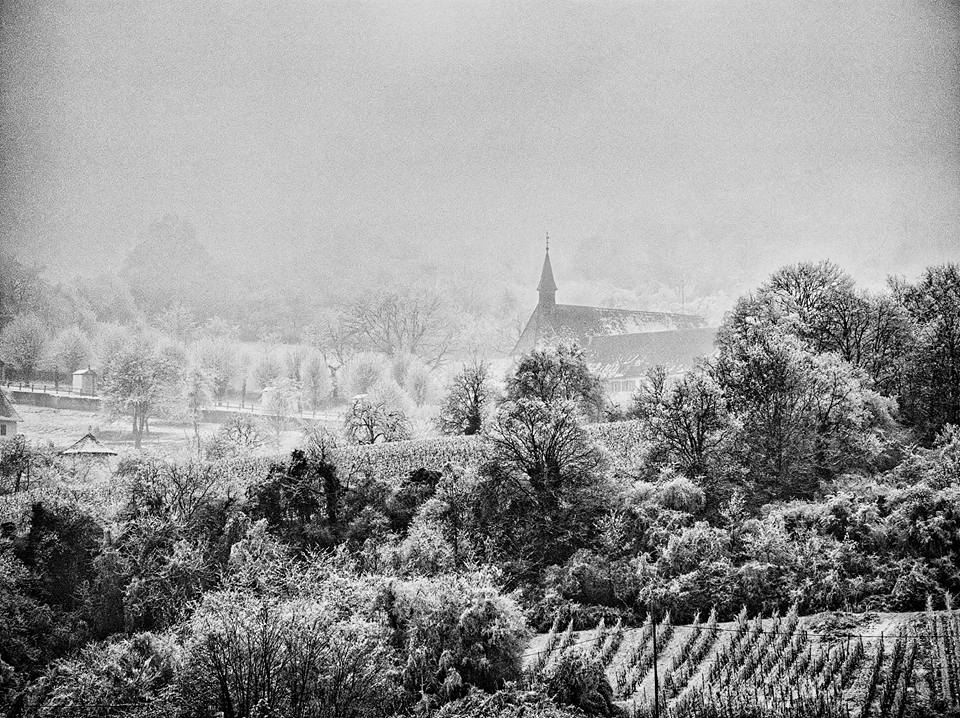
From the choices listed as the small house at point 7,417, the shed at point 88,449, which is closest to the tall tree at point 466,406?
the shed at point 88,449

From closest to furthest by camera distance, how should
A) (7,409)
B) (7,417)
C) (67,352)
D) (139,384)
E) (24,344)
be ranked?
(7,417) < (7,409) < (24,344) < (67,352) < (139,384)

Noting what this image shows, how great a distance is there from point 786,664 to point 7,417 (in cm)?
2457

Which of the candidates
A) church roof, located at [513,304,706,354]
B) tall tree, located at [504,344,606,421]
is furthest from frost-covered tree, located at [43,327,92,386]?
church roof, located at [513,304,706,354]

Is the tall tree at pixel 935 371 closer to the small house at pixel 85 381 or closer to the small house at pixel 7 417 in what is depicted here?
the small house at pixel 7 417

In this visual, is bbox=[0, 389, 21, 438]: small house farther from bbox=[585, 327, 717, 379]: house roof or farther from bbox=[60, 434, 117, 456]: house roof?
bbox=[585, 327, 717, 379]: house roof

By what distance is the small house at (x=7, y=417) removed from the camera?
24538 mm

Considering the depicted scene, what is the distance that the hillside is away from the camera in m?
9.05

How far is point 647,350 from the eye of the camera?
117 ft

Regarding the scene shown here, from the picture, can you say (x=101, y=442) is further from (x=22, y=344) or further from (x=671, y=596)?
(x=671, y=596)

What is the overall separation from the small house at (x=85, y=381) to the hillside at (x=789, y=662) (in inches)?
897

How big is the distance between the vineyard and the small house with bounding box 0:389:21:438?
20.4 m

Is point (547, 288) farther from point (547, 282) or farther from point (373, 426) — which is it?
point (373, 426)

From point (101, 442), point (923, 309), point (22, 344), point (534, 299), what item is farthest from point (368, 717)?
point (534, 299)

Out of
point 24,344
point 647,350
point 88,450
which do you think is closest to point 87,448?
point 88,450
